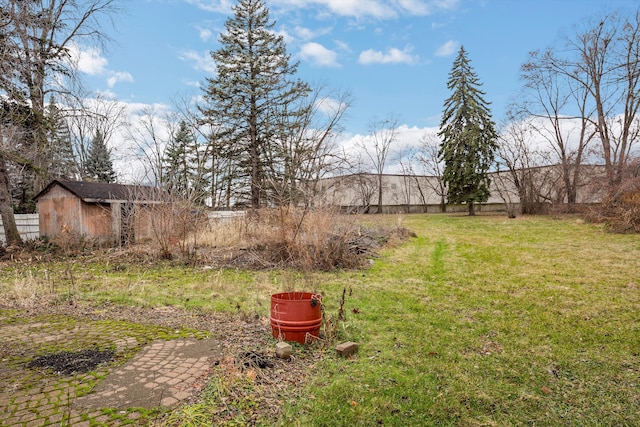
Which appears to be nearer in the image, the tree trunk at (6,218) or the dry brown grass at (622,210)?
the tree trunk at (6,218)

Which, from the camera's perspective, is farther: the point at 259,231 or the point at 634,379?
the point at 259,231

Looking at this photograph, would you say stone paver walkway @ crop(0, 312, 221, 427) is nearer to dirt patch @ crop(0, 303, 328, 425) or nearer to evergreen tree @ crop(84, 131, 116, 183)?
dirt patch @ crop(0, 303, 328, 425)

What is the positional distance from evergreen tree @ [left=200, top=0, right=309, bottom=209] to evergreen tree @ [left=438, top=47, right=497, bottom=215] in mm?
10594

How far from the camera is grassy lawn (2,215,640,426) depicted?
2656mm

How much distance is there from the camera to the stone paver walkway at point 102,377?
2.45 m

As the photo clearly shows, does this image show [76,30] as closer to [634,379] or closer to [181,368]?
[181,368]

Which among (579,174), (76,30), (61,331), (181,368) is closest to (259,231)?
(61,331)

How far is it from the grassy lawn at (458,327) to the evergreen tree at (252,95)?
36.5 ft

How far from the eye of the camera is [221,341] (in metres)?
3.81

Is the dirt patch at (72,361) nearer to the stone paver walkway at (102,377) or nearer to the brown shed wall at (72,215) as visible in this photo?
the stone paver walkway at (102,377)


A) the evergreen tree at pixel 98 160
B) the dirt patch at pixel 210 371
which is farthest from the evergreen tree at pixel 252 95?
the dirt patch at pixel 210 371

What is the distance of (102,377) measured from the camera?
117 inches

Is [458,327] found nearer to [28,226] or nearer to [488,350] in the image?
[488,350]

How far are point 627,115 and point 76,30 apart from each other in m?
25.2
